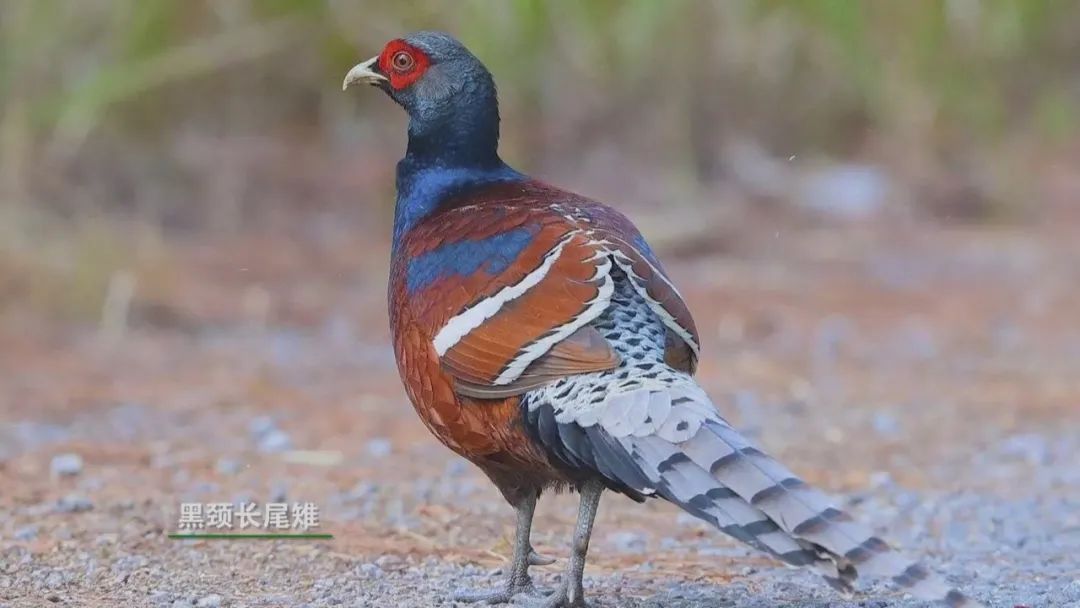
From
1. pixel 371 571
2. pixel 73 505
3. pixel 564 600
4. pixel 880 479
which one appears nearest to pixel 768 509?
→ pixel 564 600

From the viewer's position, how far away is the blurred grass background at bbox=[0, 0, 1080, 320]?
1055 cm

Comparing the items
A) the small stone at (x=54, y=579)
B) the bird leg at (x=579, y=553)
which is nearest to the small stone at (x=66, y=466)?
the small stone at (x=54, y=579)

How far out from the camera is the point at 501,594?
4.52m

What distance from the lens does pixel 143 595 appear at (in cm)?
439

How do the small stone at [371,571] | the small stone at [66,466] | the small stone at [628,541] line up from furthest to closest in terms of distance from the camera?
the small stone at [66,466] < the small stone at [628,541] < the small stone at [371,571]

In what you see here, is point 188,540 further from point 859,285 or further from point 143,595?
point 859,285

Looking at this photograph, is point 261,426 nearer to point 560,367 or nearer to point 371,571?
point 371,571

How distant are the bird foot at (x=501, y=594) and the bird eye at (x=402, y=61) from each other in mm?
1739

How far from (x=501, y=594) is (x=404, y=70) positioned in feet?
5.85

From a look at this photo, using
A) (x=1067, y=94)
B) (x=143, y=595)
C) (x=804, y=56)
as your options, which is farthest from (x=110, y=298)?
(x=1067, y=94)

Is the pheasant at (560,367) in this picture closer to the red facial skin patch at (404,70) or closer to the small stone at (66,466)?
the red facial skin patch at (404,70)

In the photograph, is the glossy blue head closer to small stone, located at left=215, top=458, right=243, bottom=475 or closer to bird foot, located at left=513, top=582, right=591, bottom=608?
bird foot, located at left=513, top=582, right=591, bottom=608

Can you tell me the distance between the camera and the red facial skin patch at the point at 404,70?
203 inches

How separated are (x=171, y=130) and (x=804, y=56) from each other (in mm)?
5702
